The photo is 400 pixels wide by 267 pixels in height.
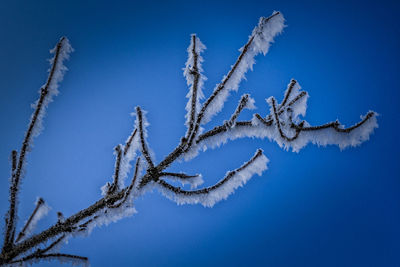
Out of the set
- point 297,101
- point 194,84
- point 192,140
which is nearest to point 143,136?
point 192,140

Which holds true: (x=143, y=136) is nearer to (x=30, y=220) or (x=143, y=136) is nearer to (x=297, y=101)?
(x=297, y=101)

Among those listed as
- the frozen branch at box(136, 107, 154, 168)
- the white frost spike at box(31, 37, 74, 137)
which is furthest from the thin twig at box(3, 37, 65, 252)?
the frozen branch at box(136, 107, 154, 168)

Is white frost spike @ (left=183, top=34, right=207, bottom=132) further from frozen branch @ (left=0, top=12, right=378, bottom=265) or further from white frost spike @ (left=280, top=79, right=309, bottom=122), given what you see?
white frost spike @ (left=280, top=79, right=309, bottom=122)

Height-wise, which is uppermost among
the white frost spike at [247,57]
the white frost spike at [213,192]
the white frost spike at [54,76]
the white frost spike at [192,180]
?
the white frost spike at [54,76]

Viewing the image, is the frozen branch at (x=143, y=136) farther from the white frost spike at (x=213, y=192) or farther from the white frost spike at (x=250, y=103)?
the white frost spike at (x=250, y=103)

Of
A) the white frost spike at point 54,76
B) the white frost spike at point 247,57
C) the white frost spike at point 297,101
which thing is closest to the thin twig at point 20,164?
the white frost spike at point 54,76

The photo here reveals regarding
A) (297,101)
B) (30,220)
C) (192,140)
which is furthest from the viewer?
(30,220)
